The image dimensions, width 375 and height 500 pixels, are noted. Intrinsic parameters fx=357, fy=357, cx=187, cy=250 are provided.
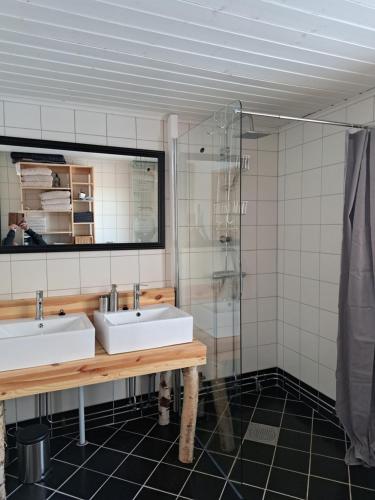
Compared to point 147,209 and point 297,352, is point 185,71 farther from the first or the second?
point 297,352

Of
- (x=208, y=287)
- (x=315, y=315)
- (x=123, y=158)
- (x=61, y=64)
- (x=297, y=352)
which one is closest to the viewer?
(x=61, y=64)

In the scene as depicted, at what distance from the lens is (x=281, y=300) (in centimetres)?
313

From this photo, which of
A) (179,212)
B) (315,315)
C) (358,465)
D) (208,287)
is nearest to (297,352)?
(315,315)

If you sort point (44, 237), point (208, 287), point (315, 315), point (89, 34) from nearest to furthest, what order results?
point (89, 34) < point (208, 287) < point (44, 237) < point (315, 315)

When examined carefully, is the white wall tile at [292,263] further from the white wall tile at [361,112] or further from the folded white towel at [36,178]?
the folded white towel at [36,178]

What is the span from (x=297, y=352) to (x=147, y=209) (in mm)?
1692

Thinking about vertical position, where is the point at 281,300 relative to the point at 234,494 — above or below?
above

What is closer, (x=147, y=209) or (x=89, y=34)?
(x=89, y=34)

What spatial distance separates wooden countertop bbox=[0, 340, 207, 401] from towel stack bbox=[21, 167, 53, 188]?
1110mm

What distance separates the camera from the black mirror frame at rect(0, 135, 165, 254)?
2.28 meters

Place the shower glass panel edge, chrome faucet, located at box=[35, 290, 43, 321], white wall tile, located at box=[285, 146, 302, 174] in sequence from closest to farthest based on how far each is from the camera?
the shower glass panel edge, chrome faucet, located at box=[35, 290, 43, 321], white wall tile, located at box=[285, 146, 302, 174]

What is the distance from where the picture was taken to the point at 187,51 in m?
1.66

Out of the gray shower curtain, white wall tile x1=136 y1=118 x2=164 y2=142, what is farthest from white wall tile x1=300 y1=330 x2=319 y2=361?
white wall tile x1=136 y1=118 x2=164 y2=142

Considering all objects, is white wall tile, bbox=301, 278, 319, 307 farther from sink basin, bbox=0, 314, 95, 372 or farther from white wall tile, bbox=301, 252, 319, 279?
sink basin, bbox=0, 314, 95, 372
